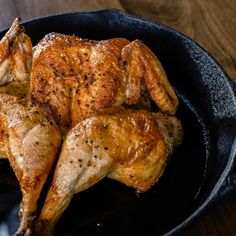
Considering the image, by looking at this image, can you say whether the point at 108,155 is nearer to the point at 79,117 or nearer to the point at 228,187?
the point at 79,117

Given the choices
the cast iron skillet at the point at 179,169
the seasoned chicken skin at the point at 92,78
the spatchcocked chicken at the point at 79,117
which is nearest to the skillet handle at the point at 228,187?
the cast iron skillet at the point at 179,169

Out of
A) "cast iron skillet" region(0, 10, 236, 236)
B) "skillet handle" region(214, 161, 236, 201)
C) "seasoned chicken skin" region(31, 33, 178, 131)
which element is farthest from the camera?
"seasoned chicken skin" region(31, 33, 178, 131)

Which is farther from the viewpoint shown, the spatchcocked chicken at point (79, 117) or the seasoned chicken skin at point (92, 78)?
the seasoned chicken skin at point (92, 78)

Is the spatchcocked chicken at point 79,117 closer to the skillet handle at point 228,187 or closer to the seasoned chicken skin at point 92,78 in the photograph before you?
the seasoned chicken skin at point 92,78

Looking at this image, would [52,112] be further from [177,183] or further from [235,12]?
[235,12]

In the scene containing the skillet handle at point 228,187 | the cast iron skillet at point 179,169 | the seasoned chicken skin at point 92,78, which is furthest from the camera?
the seasoned chicken skin at point 92,78

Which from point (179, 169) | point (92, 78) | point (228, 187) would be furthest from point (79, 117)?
point (228, 187)

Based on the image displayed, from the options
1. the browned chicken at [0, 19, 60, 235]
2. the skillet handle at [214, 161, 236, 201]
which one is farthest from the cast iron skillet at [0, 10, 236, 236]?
the browned chicken at [0, 19, 60, 235]

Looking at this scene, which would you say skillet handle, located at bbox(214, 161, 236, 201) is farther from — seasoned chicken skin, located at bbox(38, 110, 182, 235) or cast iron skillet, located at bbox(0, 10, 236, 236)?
seasoned chicken skin, located at bbox(38, 110, 182, 235)
